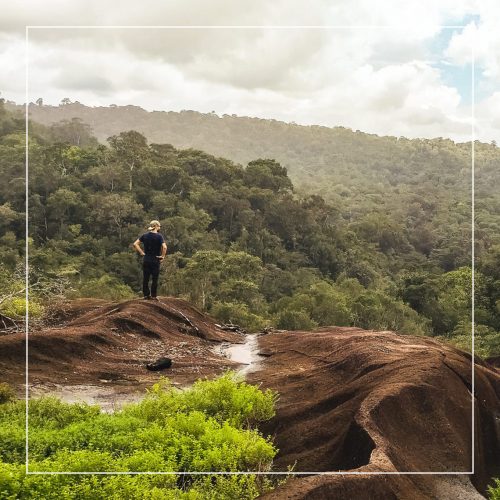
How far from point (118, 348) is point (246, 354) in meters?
2.79

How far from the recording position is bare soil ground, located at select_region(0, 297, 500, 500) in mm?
5387

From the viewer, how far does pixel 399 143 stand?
290ft

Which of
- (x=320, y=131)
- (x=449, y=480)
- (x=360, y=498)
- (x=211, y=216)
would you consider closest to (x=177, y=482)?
(x=360, y=498)

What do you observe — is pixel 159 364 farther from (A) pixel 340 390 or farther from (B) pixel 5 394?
(A) pixel 340 390

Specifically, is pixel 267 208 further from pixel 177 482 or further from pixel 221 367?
pixel 177 482

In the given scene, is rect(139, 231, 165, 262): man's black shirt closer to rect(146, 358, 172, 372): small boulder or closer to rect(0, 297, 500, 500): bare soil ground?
rect(0, 297, 500, 500): bare soil ground

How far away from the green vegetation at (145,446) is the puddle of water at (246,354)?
2758mm

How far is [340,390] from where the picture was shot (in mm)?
7180

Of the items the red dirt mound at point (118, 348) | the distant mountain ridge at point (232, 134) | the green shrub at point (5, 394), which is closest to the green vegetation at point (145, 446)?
the green shrub at point (5, 394)

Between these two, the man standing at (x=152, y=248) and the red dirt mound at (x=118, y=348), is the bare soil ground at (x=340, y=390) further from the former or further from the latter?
the man standing at (x=152, y=248)

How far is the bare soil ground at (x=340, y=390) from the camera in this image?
17.7ft

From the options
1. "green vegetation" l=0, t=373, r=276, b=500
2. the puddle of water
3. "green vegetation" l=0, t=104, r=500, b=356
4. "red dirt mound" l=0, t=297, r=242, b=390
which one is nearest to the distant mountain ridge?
"green vegetation" l=0, t=104, r=500, b=356

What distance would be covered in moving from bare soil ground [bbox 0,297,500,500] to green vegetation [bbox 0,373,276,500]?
597 millimetres

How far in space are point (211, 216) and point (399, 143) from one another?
61165 mm
